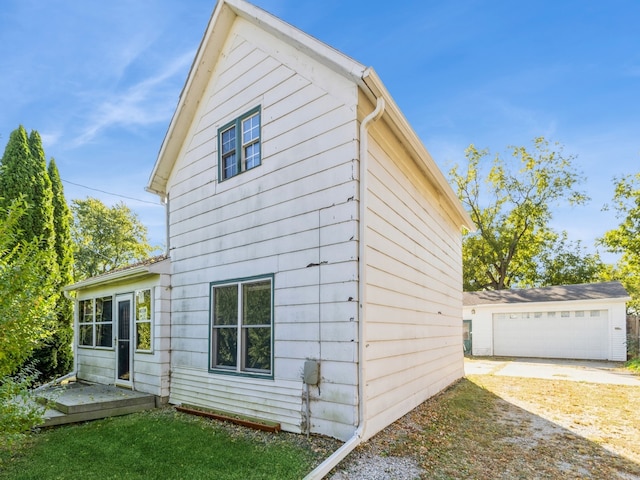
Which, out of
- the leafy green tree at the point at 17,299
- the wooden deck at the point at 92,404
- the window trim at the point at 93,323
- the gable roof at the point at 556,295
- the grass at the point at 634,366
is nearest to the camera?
the leafy green tree at the point at 17,299

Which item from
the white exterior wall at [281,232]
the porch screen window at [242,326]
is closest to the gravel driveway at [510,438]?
the white exterior wall at [281,232]

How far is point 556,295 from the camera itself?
→ 17.3m

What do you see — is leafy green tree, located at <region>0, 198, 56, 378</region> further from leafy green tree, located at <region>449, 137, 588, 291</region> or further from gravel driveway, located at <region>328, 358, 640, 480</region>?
leafy green tree, located at <region>449, 137, 588, 291</region>

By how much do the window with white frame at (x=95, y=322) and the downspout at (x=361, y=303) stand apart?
7053mm

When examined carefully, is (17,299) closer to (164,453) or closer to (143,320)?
(164,453)

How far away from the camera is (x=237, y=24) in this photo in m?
6.88

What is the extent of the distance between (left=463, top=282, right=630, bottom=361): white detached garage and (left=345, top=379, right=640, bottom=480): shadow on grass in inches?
463

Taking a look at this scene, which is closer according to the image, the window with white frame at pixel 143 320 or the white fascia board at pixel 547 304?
the window with white frame at pixel 143 320

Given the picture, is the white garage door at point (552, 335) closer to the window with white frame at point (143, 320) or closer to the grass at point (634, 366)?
the grass at point (634, 366)

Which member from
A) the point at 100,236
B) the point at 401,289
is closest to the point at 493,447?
the point at 401,289

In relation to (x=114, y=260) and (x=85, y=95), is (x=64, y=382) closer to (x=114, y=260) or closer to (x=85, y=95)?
(x=85, y=95)

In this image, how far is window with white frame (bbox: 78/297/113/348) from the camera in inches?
362

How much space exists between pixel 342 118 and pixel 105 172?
1908 cm

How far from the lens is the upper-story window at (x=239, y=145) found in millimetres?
6430
